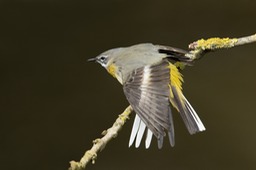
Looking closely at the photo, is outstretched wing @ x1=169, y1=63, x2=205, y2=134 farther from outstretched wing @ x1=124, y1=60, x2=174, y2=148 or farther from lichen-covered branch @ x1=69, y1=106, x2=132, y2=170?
lichen-covered branch @ x1=69, y1=106, x2=132, y2=170

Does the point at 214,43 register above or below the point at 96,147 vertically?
above

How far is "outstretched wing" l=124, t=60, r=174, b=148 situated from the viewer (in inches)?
101

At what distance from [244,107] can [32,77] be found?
1.06 metres

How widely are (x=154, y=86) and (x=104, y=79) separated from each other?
1250mm

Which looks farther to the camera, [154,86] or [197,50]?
[197,50]

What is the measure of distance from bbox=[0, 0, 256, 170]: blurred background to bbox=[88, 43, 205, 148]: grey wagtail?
64 centimetres

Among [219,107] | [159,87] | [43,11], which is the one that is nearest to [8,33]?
[43,11]

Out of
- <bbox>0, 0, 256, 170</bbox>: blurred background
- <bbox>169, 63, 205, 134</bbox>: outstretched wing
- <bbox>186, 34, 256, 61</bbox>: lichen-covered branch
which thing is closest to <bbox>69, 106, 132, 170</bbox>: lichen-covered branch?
<bbox>169, 63, 205, 134</bbox>: outstretched wing

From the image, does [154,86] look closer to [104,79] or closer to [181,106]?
[181,106]

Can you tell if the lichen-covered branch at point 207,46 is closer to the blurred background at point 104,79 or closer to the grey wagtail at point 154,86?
the grey wagtail at point 154,86

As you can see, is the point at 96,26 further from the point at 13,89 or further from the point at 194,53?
the point at 194,53

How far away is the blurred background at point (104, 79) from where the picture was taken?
3855 mm

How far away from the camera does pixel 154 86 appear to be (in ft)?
9.04

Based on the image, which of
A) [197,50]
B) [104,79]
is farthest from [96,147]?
[104,79]
